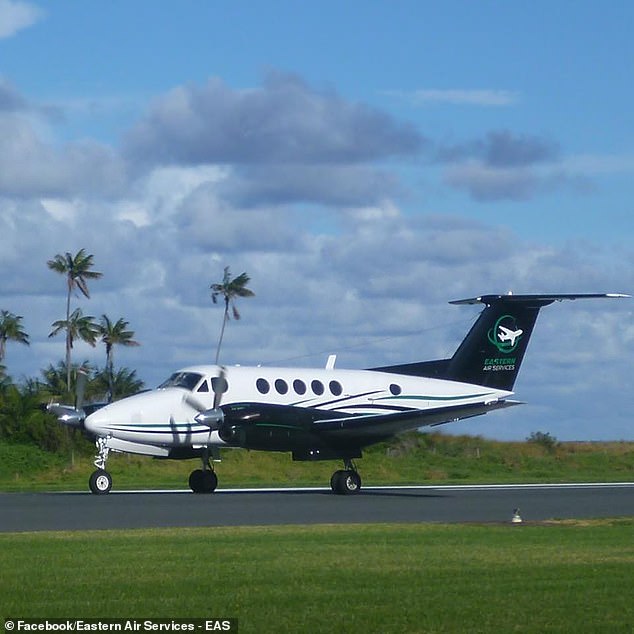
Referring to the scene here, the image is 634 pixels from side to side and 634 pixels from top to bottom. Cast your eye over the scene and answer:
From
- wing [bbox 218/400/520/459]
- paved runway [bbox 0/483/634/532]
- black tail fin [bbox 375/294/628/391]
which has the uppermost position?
black tail fin [bbox 375/294/628/391]

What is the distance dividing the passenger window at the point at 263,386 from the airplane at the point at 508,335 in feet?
26.8

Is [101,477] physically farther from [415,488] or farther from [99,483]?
[415,488]

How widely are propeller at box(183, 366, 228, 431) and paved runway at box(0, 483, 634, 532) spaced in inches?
76.8

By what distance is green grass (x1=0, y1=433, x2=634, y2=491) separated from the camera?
4644 cm

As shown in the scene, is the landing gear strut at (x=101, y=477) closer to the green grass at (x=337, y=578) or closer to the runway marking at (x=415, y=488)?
the runway marking at (x=415, y=488)

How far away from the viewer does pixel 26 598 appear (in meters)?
12.2

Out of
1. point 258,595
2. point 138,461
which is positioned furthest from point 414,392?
point 258,595

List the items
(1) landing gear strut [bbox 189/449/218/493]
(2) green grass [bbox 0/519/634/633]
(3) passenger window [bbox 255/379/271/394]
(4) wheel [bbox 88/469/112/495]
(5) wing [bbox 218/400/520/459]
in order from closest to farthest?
1. (2) green grass [bbox 0/519/634/633]
2. (5) wing [bbox 218/400/520/459]
3. (4) wheel [bbox 88/469/112/495]
4. (3) passenger window [bbox 255/379/271/394]
5. (1) landing gear strut [bbox 189/449/218/493]

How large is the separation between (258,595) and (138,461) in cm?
3886

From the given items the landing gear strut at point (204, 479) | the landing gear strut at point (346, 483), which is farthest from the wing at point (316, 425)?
the landing gear strut at point (204, 479)

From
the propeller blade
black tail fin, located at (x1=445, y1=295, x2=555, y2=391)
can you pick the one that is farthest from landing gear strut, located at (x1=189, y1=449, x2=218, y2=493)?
black tail fin, located at (x1=445, y1=295, x2=555, y2=391)

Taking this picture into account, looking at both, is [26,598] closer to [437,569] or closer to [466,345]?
[437,569]

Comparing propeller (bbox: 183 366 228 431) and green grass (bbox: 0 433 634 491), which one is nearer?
propeller (bbox: 183 366 228 431)

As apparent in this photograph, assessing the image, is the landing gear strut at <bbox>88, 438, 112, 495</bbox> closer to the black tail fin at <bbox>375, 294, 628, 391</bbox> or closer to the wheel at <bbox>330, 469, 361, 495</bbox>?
the wheel at <bbox>330, 469, 361, 495</bbox>
